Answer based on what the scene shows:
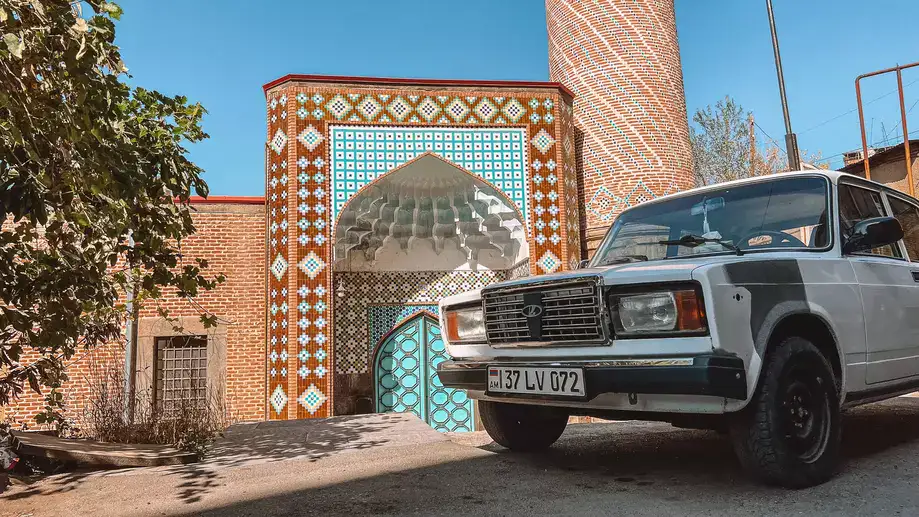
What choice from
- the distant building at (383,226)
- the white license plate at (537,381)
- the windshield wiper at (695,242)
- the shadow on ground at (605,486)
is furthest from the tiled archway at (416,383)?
the windshield wiper at (695,242)

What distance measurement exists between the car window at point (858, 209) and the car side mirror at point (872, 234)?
0.05 metres

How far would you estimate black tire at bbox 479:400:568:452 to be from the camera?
4.01 m

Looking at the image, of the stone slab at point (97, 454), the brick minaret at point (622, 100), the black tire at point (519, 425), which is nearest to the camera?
the black tire at point (519, 425)

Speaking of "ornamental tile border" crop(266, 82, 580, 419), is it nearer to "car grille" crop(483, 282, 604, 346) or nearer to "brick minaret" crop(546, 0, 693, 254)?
"brick minaret" crop(546, 0, 693, 254)

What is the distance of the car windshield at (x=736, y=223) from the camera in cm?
343

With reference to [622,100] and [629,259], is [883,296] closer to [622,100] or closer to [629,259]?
[629,259]

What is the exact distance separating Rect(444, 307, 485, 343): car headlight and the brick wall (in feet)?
25.3

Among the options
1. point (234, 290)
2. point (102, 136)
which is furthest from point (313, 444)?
point (234, 290)

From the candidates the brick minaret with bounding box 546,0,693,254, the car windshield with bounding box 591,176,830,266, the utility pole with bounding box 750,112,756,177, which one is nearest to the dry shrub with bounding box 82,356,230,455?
the car windshield with bounding box 591,176,830,266

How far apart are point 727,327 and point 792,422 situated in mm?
634

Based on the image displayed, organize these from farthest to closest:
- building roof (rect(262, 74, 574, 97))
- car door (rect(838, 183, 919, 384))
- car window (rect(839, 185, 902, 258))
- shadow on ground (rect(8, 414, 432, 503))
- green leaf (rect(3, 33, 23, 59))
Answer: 1. building roof (rect(262, 74, 574, 97))
2. shadow on ground (rect(8, 414, 432, 503))
3. car window (rect(839, 185, 902, 258))
4. car door (rect(838, 183, 919, 384))
5. green leaf (rect(3, 33, 23, 59))

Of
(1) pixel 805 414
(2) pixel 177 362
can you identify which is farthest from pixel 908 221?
(2) pixel 177 362

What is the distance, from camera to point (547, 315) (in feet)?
10.5

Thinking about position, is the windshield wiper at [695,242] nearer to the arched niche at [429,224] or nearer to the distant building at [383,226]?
the distant building at [383,226]
